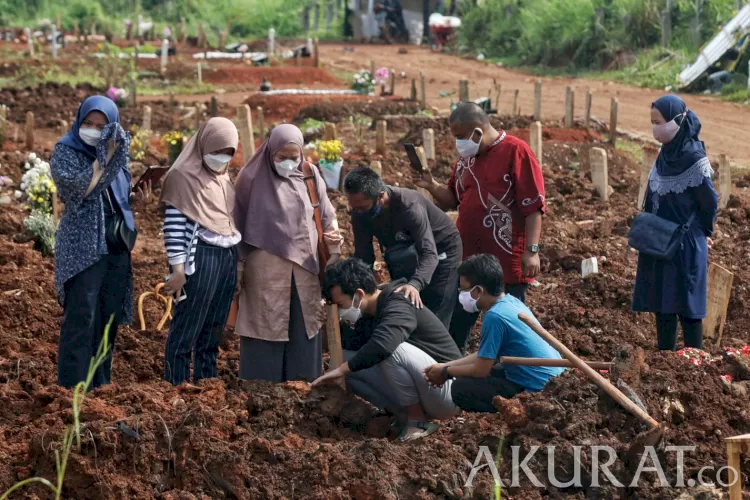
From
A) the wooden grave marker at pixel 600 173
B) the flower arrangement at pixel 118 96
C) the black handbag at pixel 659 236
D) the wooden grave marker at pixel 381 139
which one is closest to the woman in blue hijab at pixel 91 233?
the black handbag at pixel 659 236

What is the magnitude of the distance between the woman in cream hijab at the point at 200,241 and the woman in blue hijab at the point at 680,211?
2273 mm

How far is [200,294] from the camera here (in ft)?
18.9

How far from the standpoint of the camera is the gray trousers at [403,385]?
5461mm

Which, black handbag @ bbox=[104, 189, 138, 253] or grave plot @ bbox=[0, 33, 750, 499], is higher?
black handbag @ bbox=[104, 189, 138, 253]

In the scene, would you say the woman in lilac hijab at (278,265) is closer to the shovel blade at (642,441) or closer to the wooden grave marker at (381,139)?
the shovel blade at (642,441)

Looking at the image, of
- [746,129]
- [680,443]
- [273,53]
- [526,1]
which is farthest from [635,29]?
[680,443]

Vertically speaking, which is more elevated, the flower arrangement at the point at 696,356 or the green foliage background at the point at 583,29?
the green foliage background at the point at 583,29

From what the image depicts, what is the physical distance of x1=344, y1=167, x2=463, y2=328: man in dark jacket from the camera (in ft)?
18.9

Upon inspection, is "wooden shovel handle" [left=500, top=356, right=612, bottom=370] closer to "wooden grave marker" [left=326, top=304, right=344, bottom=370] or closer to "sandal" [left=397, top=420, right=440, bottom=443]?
"sandal" [left=397, top=420, right=440, bottom=443]

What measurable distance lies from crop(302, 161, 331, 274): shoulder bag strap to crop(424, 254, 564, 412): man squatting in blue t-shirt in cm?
88

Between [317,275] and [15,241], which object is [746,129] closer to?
[15,241]

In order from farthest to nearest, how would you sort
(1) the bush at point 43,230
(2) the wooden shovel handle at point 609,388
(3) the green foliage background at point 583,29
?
1. (3) the green foliage background at point 583,29
2. (1) the bush at point 43,230
3. (2) the wooden shovel handle at point 609,388

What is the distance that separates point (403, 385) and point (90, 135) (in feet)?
6.44

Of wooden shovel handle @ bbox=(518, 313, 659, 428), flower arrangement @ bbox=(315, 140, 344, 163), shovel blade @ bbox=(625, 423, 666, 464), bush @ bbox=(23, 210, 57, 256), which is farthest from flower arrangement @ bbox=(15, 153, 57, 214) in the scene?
shovel blade @ bbox=(625, 423, 666, 464)
